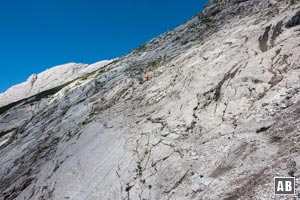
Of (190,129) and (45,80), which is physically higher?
(45,80)

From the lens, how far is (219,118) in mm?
19000

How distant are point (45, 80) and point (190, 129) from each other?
12704cm

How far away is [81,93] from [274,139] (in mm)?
30248

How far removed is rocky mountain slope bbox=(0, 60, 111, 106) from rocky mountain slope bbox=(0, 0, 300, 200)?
290ft

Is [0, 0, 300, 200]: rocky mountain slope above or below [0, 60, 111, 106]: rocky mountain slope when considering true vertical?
below

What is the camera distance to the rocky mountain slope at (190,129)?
14.7 meters

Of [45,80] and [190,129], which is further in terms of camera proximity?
[45,80]

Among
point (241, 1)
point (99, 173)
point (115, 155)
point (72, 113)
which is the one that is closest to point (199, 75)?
point (115, 155)

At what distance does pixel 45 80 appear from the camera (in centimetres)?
13612

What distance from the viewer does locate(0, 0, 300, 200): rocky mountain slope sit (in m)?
14.7

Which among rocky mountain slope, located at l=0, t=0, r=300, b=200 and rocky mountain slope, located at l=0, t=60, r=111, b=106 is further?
rocky mountain slope, located at l=0, t=60, r=111, b=106

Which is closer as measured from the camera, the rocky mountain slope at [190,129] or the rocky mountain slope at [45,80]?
the rocky mountain slope at [190,129]

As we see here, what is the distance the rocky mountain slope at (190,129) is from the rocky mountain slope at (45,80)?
88278mm

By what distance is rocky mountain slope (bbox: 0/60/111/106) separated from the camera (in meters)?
123
